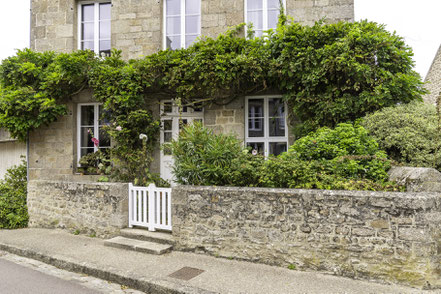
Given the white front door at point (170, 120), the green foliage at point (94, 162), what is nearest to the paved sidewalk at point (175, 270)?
the green foliage at point (94, 162)

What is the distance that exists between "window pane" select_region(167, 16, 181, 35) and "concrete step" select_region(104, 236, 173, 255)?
222 inches

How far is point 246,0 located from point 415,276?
7206 millimetres

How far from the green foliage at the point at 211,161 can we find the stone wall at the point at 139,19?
3.83 m

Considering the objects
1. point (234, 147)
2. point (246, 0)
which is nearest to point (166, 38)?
point (246, 0)

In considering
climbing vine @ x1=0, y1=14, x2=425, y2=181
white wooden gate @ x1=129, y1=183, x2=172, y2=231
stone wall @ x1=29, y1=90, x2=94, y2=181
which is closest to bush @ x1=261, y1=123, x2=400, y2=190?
climbing vine @ x1=0, y1=14, x2=425, y2=181

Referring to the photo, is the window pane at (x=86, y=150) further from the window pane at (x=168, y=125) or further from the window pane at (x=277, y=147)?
the window pane at (x=277, y=147)

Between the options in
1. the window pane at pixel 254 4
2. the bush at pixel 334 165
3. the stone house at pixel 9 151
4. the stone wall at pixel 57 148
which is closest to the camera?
the bush at pixel 334 165

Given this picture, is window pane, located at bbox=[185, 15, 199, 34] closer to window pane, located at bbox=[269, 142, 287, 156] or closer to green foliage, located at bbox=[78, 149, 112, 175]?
window pane, located at bbox=[269, 142, 287, 156]

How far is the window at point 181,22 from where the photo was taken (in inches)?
321

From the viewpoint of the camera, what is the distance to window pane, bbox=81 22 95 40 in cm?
882

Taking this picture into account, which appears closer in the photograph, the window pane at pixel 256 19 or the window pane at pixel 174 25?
the window pane at pixel 256 19

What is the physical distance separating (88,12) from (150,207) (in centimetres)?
677

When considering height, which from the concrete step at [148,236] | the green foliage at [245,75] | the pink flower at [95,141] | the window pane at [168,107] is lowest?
the concrete step at [148,236]

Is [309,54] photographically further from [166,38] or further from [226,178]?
[166,38]
